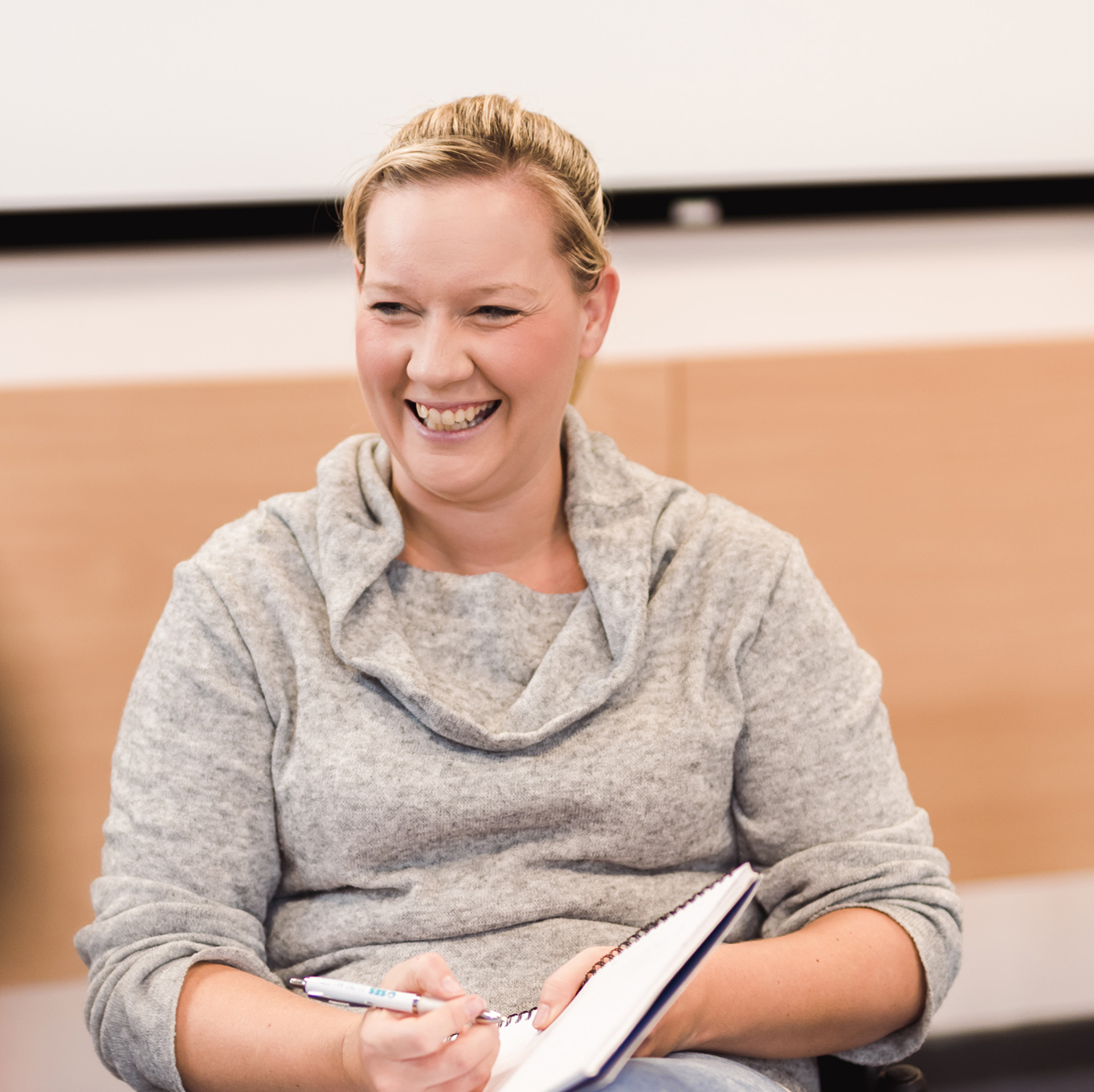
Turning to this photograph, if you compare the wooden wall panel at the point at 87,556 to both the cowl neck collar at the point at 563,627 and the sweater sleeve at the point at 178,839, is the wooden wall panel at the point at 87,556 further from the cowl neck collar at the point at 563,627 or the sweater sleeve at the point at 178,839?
the sweater sleeve at the point at 178,839

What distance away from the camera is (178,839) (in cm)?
100

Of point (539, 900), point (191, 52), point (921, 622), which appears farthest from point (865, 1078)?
point (191, 52)

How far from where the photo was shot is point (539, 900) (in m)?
1.04

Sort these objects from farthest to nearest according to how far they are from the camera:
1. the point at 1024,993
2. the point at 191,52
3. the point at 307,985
Answer: the point at 1024,993 < the point at 191,52 < the point at 307,985

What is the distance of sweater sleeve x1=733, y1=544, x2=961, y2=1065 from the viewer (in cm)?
108

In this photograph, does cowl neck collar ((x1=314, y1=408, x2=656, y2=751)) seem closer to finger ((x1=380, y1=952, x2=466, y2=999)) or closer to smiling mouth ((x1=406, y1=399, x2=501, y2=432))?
Answer: smiling mouth ((x1=406, y1=399, x2=501, y2=432))

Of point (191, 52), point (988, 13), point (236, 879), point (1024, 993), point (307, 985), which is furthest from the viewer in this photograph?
point (1024, 993)

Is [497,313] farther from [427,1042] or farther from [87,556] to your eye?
[87,556]

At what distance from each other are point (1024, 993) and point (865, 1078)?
3.75 ft

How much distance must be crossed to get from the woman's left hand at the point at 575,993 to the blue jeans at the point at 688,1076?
1 cm

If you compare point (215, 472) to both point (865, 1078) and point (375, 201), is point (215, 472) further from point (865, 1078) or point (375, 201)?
point (865, 1078)

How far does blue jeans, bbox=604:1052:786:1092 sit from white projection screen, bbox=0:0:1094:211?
3.74 ft

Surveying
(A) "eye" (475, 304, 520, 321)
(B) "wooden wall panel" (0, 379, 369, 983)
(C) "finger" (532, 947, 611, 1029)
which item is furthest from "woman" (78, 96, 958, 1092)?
(B) "wooden wall panel" (0, 379, 369, 983)

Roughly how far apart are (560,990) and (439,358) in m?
0.53
